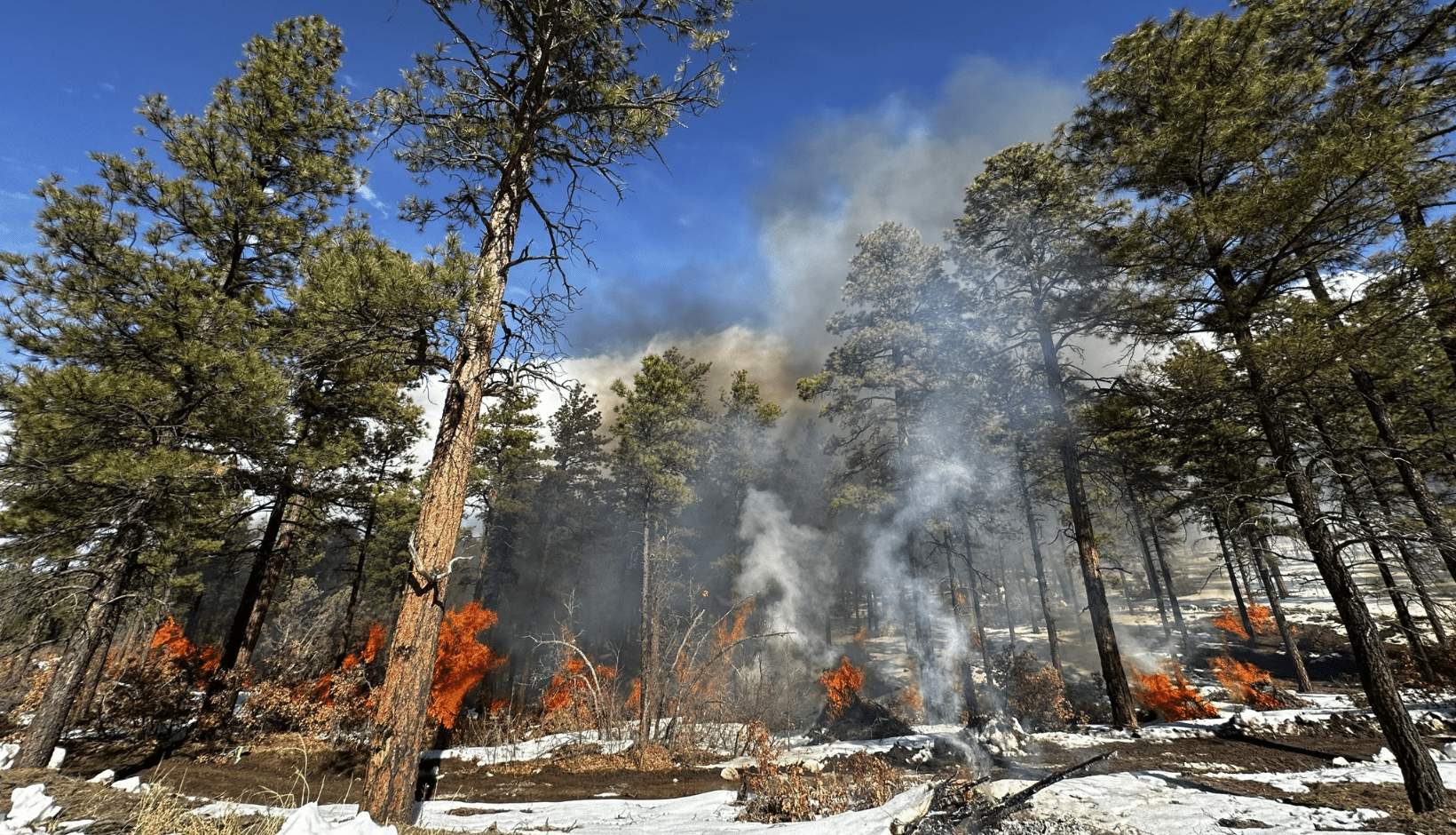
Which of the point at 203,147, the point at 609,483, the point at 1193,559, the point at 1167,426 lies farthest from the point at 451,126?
the point at 1193,559

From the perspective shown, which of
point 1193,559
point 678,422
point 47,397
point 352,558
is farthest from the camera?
point 1193,559

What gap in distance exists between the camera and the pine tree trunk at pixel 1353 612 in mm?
5320

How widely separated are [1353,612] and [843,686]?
53.1ft

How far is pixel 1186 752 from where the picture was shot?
29.5ft

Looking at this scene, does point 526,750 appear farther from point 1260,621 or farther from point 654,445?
point 1260,621

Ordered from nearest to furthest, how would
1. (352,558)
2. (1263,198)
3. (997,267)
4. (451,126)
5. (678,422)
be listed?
(1263,198) < (451,126) < (997,267) < (678,422) < (352,558)

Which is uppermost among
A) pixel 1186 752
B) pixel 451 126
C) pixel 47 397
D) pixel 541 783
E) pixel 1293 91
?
pixel 1293 91

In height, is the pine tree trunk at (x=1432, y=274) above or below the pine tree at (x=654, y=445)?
below

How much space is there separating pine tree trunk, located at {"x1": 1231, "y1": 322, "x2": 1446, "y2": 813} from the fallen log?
10.1ft

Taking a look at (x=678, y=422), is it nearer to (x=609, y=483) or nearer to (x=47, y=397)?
(x=609, y=483)

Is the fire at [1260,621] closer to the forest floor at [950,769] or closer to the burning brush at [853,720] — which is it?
the forest floor at [950,769]

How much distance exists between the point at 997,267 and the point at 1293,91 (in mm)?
7222

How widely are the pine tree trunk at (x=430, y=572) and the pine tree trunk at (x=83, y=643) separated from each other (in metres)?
6.67

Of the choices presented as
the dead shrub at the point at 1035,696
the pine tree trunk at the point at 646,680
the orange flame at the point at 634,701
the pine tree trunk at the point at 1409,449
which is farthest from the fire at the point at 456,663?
the pine tree trunk at the point at 1409,449
